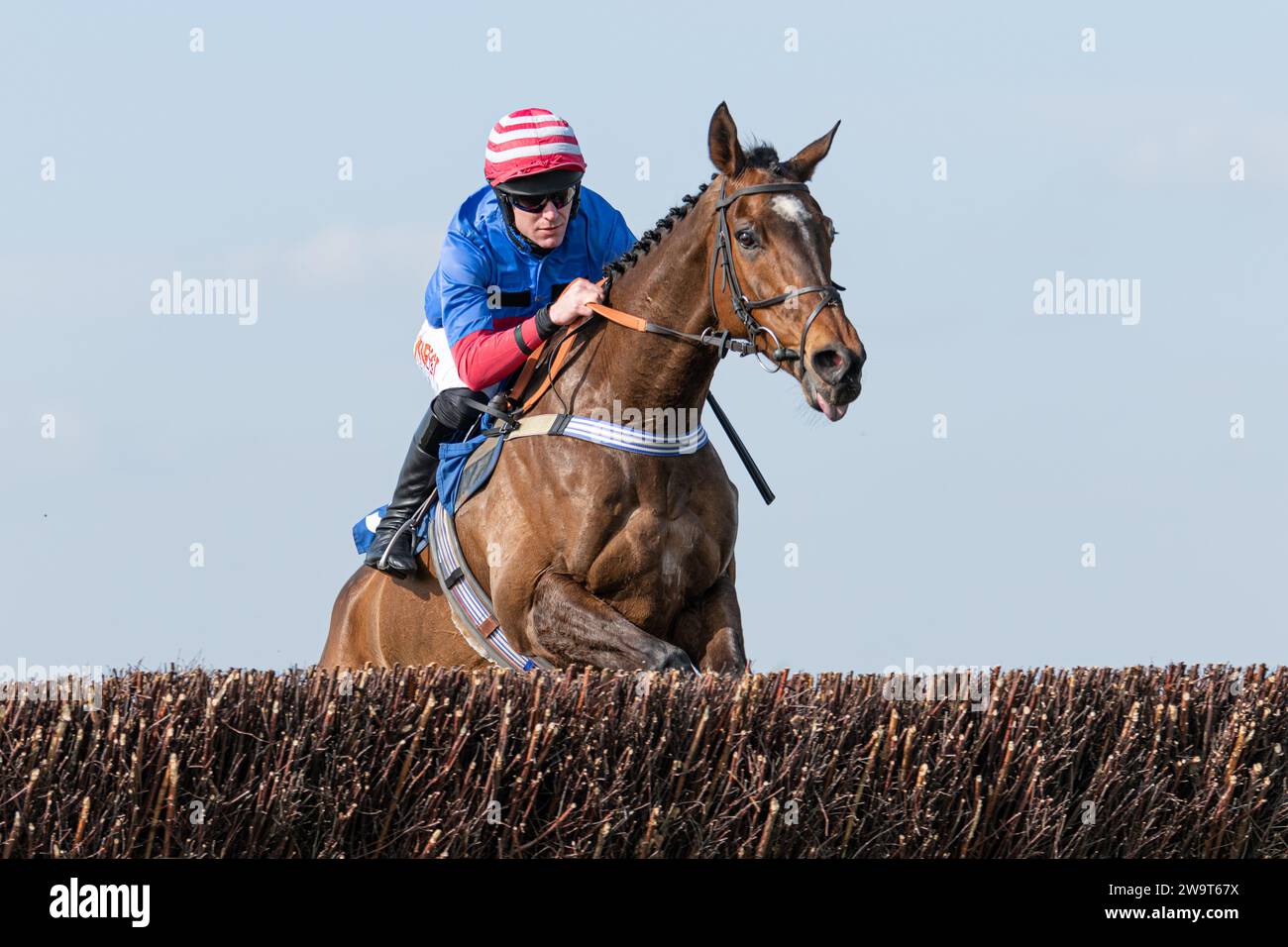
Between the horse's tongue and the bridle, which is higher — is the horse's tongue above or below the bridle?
below

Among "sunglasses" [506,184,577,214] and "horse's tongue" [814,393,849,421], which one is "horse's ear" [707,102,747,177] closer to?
"sunglasses" [506,184,577,214]

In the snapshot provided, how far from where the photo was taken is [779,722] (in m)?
5.91

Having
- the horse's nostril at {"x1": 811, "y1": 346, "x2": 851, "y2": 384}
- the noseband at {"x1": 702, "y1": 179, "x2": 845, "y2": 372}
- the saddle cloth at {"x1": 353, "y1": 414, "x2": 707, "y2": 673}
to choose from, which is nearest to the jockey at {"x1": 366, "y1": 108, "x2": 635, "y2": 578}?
the saddle cloth at {"x1": 353, "y1": 414, "x2": 707, "y2": 673}

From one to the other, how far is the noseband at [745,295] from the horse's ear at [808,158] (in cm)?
12

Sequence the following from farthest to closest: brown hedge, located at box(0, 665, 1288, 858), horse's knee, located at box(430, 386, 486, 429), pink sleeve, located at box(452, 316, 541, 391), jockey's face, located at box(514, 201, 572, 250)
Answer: horse's knee, located at box(430, 386, 486, 429), jockey's face, located at box(514, 201, 572, 250), pink sleeve, located at box(452, 316, 541, 391), brown hedge, located at box(0, 665, 1288, 858)

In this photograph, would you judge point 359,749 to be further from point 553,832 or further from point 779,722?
point 779,722

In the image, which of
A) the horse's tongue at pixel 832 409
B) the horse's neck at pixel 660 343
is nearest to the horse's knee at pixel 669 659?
the horse's neck at pixel 660 343

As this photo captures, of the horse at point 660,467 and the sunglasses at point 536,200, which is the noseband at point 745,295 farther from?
the sunglasses at point 536,200

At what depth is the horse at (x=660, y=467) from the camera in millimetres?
6734

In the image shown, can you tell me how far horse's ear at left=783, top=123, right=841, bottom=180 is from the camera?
23.0ft

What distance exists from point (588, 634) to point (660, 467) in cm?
68

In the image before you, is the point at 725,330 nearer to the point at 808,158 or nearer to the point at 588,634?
the point at 808,158

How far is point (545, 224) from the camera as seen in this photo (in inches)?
297

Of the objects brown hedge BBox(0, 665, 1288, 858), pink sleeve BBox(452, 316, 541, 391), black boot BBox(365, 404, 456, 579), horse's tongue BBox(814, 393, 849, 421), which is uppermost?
pink sleeve BBox(452, 316, 541, 391)
